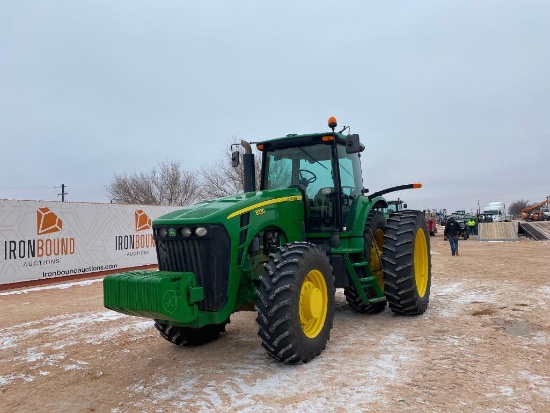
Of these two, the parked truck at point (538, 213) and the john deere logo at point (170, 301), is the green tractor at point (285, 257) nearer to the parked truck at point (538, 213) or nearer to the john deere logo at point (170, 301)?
the john deere logo at point (170, 301)

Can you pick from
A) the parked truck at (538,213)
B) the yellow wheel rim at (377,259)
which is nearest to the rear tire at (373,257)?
the yellow wheel rim at (377,259)

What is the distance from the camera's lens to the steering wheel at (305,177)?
20.1 feet

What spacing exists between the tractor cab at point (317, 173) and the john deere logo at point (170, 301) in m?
2.38

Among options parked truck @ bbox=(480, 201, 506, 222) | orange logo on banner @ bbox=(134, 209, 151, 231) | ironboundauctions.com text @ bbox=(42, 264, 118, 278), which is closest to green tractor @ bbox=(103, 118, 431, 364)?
ironboundauctions.com text @ bbox=(42, 264, 118, 278)

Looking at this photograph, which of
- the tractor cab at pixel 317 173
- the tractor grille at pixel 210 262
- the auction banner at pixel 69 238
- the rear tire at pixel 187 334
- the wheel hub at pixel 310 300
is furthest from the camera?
the auction banner at pixel 69 238

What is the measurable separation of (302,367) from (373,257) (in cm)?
260

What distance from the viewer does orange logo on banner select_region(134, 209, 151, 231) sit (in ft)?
51.7

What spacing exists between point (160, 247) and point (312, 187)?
2.29m

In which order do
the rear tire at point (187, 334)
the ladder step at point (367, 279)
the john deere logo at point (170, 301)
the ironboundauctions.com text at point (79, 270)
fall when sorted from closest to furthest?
the john deere logo at point (170, 301) → the rear tire at point (187, 334) → the ladder step at point (367, 279) → the ironboundauctions.com text at point (79, 270)

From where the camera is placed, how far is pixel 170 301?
4016mm

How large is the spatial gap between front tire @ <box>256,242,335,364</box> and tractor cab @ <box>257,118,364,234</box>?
4.03 ft

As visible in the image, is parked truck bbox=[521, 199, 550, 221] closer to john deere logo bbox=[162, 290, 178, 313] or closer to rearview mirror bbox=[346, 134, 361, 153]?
rearview mirror bbox=[346, 134, 361, 153]

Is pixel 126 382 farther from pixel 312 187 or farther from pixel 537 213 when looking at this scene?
pixel 537 213

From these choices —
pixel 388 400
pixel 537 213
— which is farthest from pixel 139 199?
pixel 537 213
